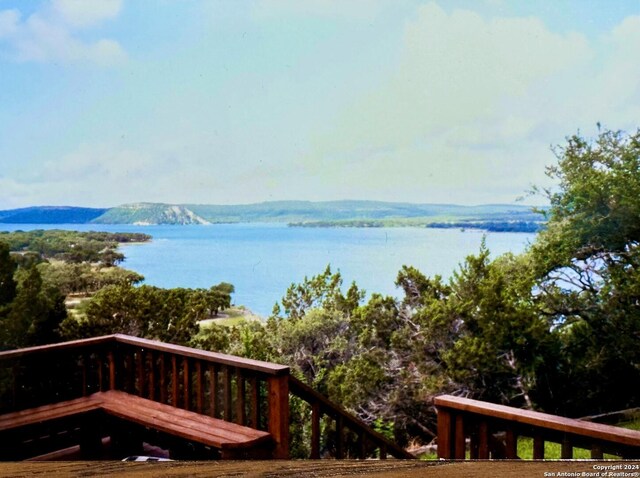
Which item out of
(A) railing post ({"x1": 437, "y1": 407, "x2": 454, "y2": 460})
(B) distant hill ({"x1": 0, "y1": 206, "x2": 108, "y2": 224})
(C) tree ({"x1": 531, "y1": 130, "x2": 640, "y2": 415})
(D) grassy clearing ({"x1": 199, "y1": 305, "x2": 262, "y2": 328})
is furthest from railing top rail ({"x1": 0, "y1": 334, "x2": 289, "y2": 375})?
(C) tree ({"x1": 531, "y1": 130, "x2": 640, "y2": 415})

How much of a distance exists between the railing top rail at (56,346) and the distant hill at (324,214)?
44 centimetres

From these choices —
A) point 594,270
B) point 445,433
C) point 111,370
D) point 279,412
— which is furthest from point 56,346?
point 594,270

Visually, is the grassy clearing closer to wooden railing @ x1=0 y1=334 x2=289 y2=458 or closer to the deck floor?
wooden railing @ x1=0 y1=334 x2=289 y2=458

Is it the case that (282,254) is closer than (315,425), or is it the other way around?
(315,425)

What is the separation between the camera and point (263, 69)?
208cm

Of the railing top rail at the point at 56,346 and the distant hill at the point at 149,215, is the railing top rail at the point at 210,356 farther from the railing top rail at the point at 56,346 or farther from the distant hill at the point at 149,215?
the distant hill at the point at 149,215

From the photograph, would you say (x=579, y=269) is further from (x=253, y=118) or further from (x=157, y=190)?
(x=157, y=190)

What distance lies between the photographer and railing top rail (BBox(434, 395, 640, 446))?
133 centimetres

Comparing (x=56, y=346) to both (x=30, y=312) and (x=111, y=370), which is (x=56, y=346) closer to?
(x=30, y=312)

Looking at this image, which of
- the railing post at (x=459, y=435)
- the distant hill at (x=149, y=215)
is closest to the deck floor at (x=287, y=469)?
the railing post at (x=459, y=435)

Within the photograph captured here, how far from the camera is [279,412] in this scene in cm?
203

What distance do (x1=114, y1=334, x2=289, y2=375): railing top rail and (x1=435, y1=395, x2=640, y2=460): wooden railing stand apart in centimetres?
59

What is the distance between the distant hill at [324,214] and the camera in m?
2.14

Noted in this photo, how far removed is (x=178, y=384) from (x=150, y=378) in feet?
0.38
